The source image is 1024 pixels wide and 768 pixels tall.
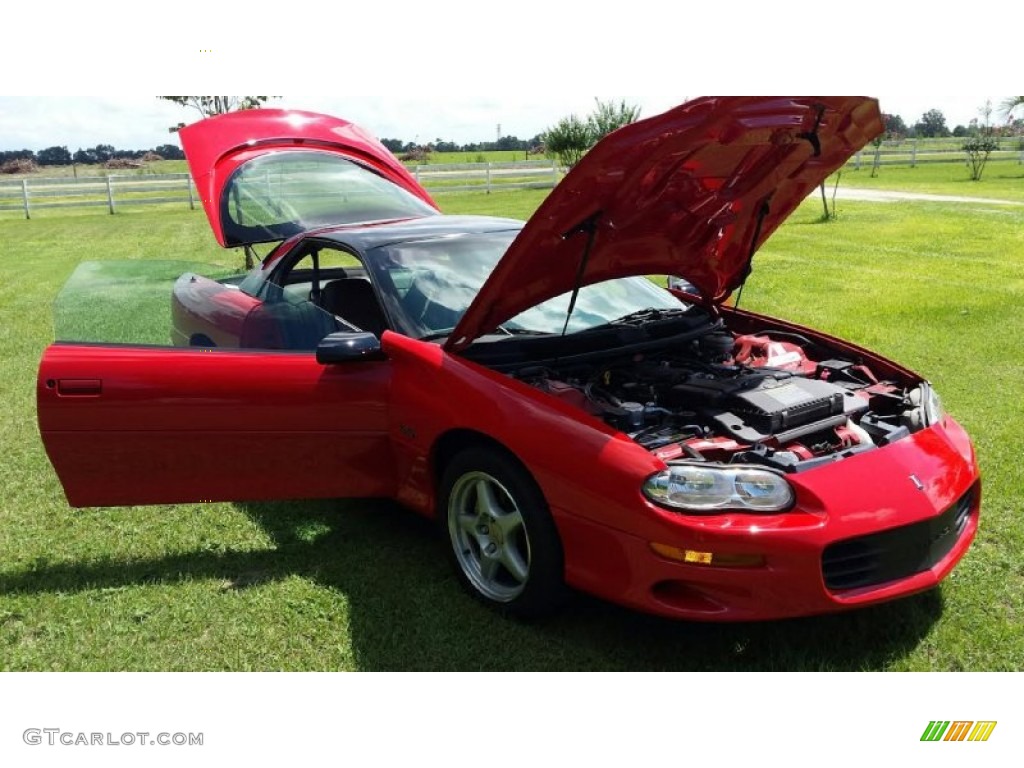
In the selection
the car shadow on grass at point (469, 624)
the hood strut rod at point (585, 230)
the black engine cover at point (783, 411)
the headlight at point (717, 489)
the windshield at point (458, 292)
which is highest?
the hood strut rod at point (585, 230)

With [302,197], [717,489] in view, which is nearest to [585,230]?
[717,489]

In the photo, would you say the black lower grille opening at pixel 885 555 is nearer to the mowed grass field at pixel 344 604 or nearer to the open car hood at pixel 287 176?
the mowed grass field at pixel 344 604

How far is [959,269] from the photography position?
10.6m

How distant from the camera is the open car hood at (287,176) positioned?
16.9ft

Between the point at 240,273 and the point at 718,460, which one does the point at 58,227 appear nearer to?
the point at 240,273

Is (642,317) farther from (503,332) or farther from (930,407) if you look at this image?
(930,407)

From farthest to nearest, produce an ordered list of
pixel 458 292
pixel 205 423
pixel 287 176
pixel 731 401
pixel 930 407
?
pixel 287 176 < pixel 458 292 < pixel 205 423 < pixel 930 407 < pixel 731 401

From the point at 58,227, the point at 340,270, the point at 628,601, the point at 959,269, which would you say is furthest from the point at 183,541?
the point at 58,227

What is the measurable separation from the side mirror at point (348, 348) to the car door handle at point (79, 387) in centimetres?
89

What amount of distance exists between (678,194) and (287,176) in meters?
2.97

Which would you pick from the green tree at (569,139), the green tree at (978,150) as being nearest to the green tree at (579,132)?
the green tree at (569,139)

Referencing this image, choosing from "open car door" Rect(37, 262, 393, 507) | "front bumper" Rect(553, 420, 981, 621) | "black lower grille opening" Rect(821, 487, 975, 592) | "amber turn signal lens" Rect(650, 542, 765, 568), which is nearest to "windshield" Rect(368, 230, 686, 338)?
"open car door" Rect(37, 262, 393, 507)

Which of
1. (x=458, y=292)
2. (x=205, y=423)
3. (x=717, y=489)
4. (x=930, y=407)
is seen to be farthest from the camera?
(x=458, y=292)

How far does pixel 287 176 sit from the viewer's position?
5523mm
